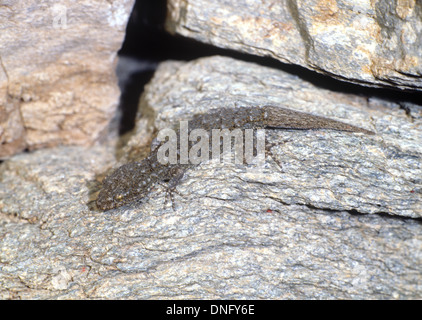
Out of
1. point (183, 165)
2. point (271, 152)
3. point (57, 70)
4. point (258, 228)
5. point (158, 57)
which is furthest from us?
point (158, 57)

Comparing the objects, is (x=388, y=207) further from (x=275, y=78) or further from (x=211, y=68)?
(x=211, y=68)

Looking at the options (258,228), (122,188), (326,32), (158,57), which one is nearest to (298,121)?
(326,32)

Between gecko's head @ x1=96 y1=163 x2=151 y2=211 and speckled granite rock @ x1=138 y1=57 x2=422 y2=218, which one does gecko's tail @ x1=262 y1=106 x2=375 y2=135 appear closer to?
speckled granite rock @ x1=138 y1=57 x2=422 y2=218

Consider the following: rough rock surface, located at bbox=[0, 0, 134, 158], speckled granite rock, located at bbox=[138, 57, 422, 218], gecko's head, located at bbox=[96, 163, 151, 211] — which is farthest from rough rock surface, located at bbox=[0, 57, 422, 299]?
rough rock surface, located at bbox=[0, 0, 134, 158]

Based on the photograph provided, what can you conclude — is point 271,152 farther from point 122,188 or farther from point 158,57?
point 158,57

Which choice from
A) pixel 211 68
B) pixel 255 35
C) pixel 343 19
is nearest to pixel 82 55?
pixel 211 68
